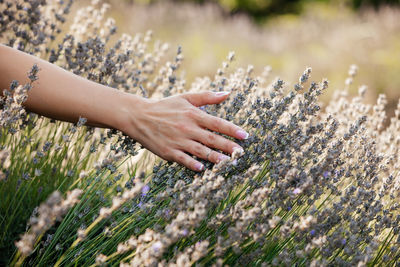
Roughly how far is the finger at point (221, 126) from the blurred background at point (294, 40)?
3523mm

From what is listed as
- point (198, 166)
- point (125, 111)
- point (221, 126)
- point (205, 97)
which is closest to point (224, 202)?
point (198, 166)

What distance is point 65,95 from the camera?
68.2 inches

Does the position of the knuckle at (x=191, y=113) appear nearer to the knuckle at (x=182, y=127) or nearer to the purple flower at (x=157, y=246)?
the knuckle at (x=182, y=127)

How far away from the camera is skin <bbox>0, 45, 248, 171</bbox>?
1694 mm

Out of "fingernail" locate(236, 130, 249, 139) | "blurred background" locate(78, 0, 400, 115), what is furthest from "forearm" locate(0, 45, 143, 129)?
"blurred background" locate(78, 0, 400, 115)

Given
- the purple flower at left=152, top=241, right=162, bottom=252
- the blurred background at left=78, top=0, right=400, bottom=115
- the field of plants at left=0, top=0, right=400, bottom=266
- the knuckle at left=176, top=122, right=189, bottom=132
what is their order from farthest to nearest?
1. the blurred background at left=78, top=0, right=400, bottom=115
2. the knuckle at left=176, top=122, right=189, bottom=132
3. the field of plants at left=0, top=0, right=400, bottom=266
4. the purple flower at left=152, top=241, right=162, bottom=252

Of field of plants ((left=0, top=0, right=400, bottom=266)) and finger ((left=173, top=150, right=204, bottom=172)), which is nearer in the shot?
field of plants ((left=0, top=0, right=400, bottom=266))

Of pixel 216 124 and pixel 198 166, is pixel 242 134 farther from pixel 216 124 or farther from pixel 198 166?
pixel 198 166

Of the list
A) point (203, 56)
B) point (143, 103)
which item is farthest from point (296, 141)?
point (203, 56)

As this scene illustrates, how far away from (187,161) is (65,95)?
0.56 m

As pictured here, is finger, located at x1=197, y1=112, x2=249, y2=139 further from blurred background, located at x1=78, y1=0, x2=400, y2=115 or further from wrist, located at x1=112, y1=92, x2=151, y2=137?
blurred background, located at x1=78, y1=0, x2=400, y2=115

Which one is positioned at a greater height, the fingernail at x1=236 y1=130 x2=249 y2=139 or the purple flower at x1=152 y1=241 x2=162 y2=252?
the fingernail at x1=236 y1=130 x2=249 y2=139

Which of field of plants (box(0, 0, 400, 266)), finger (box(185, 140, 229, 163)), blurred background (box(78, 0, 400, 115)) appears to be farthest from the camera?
blurred background (box(78, 0, 400, 115))

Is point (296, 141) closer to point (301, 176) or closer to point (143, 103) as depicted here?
point (301, 176)
